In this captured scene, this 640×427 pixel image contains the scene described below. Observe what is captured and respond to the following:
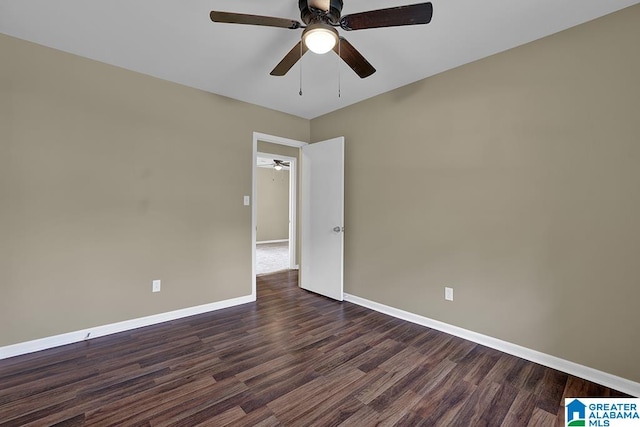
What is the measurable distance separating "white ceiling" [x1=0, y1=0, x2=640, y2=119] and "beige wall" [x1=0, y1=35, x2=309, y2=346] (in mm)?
293

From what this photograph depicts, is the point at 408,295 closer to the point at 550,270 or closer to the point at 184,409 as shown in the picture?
the point at 550,270

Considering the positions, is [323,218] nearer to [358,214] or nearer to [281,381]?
[358,214]

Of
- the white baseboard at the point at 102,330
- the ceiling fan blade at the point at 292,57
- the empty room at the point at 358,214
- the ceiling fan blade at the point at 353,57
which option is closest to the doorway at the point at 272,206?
the white baseboard at the point at 102,330

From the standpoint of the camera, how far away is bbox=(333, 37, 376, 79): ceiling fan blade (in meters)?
1.78

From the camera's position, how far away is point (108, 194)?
103 inches

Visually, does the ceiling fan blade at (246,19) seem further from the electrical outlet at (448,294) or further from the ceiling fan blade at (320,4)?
the electrical outlet at (448,294)

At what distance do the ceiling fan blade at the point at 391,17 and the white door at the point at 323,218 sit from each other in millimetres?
1912

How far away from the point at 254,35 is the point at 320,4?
86 cm

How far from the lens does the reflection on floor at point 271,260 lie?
18.0 ft

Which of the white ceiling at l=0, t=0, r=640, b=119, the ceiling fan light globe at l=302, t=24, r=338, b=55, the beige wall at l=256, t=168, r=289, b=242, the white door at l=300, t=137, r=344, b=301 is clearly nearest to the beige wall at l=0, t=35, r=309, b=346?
the white ceiling at l=0, t=0, r=640, b=119

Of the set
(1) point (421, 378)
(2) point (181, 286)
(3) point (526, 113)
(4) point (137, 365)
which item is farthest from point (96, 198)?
(3) point (526, 113)

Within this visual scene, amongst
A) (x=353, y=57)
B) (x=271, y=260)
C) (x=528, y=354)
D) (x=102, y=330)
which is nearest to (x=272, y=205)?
(x=271, y=260)

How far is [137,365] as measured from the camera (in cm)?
212

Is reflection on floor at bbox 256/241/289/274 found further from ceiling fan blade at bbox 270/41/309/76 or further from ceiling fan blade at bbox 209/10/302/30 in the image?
ceiling fan blade at bbox 209/10/302/30
